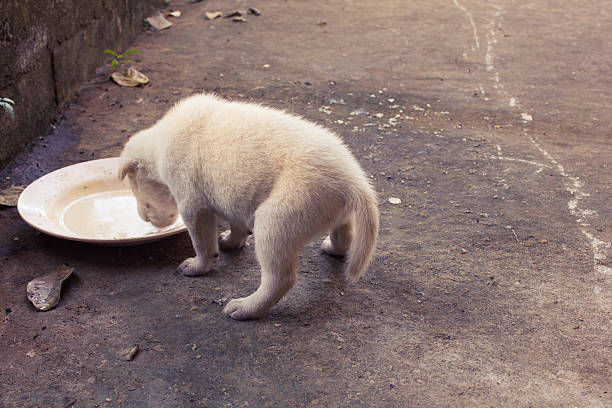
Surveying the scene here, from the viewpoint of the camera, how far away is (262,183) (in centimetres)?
260

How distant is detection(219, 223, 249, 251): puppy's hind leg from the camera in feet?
10.8

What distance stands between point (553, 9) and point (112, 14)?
624 centimetres

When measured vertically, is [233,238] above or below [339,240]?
below

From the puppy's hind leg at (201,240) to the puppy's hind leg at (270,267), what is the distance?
37 cm

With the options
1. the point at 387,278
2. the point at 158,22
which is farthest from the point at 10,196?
the point at 158,22

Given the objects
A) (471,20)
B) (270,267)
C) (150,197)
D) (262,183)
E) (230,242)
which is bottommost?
(230,242)

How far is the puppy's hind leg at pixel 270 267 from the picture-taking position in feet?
8.31

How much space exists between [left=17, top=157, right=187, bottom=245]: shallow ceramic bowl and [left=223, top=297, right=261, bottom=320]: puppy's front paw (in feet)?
1.98

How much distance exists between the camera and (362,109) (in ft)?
17.2

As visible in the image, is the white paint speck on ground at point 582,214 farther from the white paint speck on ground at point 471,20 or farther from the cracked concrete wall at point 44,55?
the cracked concrete wall at point 44,55

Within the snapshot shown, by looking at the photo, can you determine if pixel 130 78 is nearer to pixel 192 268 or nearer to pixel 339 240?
pixel 192 268

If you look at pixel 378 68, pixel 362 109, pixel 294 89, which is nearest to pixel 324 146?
pixel 362 109

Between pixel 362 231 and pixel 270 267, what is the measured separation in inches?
17.8

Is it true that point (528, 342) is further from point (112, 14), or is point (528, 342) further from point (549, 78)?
point (112, 14)
